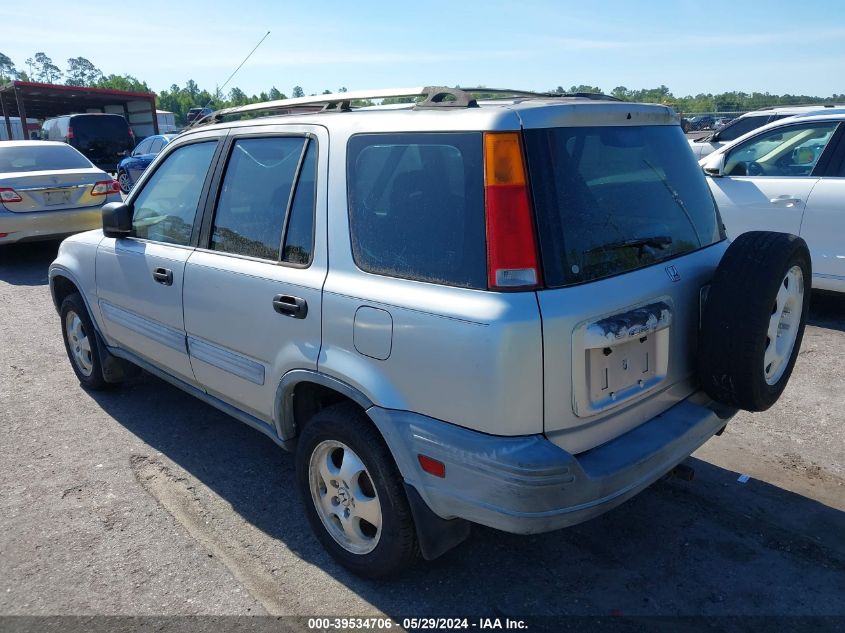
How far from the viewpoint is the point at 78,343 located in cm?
512

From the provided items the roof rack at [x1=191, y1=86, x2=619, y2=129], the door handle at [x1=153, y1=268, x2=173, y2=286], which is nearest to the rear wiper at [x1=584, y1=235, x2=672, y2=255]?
the roof rack at [x1=191, y1=86, x2=619, y2=129]

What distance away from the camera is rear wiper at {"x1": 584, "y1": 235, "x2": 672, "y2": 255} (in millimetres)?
2510

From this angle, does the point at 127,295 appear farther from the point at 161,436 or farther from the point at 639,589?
the point at 639,589

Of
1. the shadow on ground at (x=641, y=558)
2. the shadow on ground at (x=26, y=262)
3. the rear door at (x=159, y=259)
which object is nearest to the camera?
the shadow on ground at (x=641, y=558)

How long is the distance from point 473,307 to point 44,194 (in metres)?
8.88

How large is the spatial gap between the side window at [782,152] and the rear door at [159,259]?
5.20 metres

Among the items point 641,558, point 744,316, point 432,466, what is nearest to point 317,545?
point 432,466

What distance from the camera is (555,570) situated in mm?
2982

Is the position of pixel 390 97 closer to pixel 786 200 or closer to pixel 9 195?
pixel 786 200

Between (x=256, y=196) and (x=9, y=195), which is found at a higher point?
(x=256, y=196)

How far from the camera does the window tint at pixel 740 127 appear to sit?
35.4ft

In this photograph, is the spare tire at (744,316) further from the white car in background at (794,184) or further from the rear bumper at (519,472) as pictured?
the white car in background at (794,184)

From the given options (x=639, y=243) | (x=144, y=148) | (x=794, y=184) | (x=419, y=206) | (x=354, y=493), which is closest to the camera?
(x=419, y=206)

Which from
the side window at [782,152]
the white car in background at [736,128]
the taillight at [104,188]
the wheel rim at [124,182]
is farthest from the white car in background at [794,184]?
the wheel rim at [124,182]
